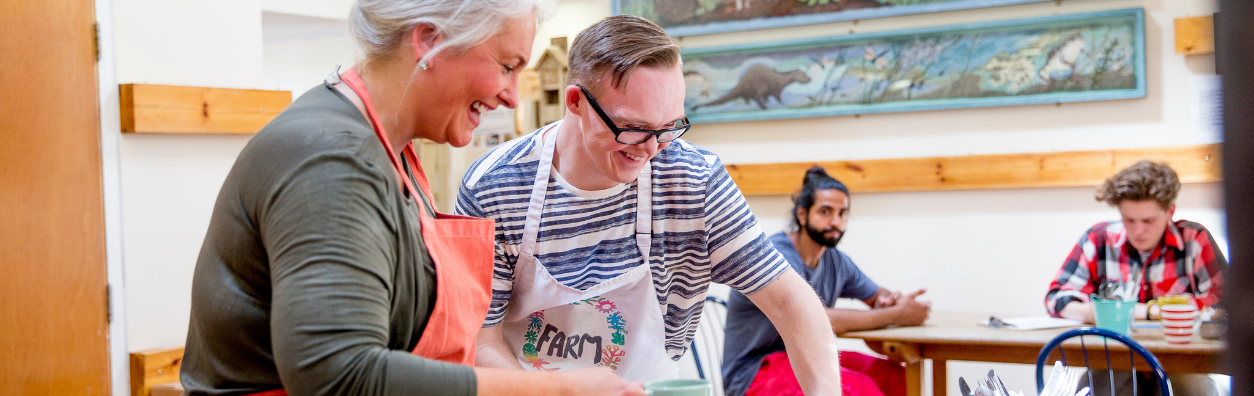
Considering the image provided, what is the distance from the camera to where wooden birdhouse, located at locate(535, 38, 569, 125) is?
13.3ft

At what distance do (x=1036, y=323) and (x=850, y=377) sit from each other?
0.72 meters

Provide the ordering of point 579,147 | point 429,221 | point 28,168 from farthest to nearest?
point 28,168, point 579,147, point 429,221

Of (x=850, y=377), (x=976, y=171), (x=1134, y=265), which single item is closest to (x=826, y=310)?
(x=850, y=377)

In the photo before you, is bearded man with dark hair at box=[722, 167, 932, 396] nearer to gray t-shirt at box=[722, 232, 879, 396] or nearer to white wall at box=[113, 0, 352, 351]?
gray t-shirt at box=[722, 232, 879, 396]

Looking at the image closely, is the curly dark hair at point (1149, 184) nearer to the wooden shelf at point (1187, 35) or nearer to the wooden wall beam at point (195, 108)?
the wooden shelf at point (1187, 35)

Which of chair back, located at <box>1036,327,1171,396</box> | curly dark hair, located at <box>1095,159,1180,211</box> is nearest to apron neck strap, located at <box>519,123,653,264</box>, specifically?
chair back, located at <box>1036,327,1171,396</box>

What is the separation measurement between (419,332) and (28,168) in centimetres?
211

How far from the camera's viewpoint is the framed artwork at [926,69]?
11.7 feet

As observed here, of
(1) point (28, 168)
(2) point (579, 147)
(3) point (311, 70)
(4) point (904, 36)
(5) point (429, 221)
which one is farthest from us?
(3) point (311, 70)

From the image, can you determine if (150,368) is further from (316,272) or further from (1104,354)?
(1104,354)

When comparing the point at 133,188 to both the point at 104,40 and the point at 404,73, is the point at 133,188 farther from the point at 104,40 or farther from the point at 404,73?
the point at 404,73

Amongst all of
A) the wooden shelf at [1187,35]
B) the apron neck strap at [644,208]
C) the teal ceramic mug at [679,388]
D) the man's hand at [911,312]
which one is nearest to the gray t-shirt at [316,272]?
the teal ceramic mug at [679,388]

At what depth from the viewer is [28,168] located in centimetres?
252

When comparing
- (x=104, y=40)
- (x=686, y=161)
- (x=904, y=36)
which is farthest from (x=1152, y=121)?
(x=104, y=40)
